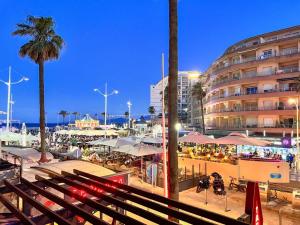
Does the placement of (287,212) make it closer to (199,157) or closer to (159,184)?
(159,184)

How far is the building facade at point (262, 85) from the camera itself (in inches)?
1601

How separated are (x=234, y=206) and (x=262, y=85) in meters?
34.5

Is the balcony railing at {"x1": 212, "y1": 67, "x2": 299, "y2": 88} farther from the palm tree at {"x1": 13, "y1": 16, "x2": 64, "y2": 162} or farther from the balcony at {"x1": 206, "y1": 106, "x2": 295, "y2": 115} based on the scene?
the palm tree at {"x1": 13, "y1": 16, "x2": 64, "y2": 162}

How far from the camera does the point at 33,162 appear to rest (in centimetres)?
1794

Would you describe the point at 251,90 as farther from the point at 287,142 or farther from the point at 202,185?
the point at 202,185

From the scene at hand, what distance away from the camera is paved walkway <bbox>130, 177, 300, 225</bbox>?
1229 centimetres

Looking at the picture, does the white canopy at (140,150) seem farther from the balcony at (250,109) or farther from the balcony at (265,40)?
the balcony at (265,40)

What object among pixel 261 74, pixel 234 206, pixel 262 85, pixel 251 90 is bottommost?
pixel 234 206

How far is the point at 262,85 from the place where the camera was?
145 feet

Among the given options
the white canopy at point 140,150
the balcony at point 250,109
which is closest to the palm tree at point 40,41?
the white canopy at point 140,150

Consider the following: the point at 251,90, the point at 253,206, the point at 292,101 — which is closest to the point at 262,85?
the point at 251,90

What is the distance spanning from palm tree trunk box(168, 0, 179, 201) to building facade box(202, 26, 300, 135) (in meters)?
34.5

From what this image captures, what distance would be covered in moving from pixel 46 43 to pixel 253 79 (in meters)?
34.5

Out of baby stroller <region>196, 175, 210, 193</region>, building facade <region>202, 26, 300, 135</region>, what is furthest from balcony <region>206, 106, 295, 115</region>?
baby stroller <region>196, 175, 210, 193</region>
